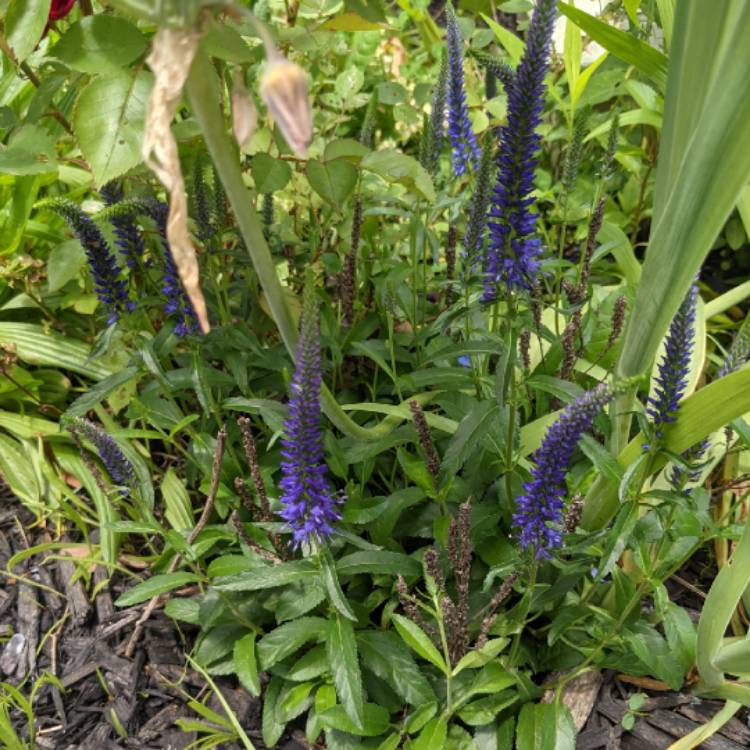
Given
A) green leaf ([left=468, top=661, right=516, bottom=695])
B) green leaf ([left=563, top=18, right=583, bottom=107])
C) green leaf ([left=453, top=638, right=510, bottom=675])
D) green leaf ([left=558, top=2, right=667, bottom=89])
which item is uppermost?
green leaf ([left=558, top=2, right=667, bottom=89])

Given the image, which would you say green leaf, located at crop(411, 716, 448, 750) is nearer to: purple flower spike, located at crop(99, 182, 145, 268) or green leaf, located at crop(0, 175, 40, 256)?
purple flower spike, located at crop(99, 182, 145, 268)

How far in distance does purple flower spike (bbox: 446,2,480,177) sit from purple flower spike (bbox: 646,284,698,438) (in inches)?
29.1

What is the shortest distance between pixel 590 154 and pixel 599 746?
6.95ft

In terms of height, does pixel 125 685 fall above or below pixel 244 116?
below

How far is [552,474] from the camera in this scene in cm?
137

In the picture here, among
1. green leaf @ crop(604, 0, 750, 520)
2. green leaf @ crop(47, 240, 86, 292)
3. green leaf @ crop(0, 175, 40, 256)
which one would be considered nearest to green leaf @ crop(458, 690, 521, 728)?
green leaf @ crop(604, 0, 750, 520)

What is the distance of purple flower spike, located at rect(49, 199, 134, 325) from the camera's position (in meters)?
1.65

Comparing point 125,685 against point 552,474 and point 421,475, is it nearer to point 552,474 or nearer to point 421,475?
point 421,475

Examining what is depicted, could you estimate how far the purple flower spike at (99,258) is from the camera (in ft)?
5.41

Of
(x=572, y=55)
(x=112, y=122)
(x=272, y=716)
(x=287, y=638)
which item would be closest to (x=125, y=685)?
(x=272, y=716)

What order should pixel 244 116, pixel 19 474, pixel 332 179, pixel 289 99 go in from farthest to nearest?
pixel 19 474 < pixel 332 179 < pixel 244 116 < pixel 289 99

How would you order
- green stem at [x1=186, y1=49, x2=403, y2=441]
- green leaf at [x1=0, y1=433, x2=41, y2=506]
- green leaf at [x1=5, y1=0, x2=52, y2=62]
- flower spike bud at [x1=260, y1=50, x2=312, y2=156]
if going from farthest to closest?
green leaf at [x1=0, y1=433, x2=41, y2=506] < green leaf at [x1=5, y1=0, x2=52, y2=62] < green stem at [x1=186, y1=49, x2=403, y2=441] < flower spike bud at [x1=260, y1=50, x2=312, y2=156]

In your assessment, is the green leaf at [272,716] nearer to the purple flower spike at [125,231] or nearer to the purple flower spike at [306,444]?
the purple flower spike at [306,444]

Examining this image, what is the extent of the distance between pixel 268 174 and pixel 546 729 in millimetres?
1282
